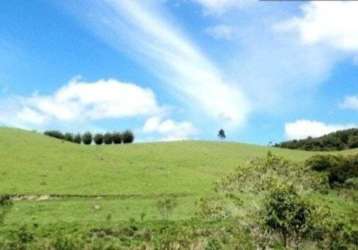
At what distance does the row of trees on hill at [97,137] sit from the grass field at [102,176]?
10390 mm

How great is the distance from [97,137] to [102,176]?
3076 centimetres

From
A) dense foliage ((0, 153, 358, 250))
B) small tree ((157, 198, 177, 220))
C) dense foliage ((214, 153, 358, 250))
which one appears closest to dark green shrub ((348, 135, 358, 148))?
dense foliage ((0, 153, 358, 250))

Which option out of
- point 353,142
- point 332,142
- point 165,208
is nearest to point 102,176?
point 165,208

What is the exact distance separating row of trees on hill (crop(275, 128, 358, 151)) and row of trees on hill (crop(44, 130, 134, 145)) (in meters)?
30.8

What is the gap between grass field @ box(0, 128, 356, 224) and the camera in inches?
1965

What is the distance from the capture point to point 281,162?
143ft

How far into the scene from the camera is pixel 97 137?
93375 millimetres

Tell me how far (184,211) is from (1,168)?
18784 millimetres

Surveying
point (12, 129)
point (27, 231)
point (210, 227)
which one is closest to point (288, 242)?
point (210, 227)

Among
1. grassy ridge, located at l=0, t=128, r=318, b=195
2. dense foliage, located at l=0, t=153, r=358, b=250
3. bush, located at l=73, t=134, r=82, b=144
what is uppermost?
bush, located at l=73, t=134, r=82, b=144

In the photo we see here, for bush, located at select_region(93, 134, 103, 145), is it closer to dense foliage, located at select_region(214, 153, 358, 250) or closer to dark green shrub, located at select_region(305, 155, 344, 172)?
dark green shrub, located at select_region(305, 155, 344, 172)

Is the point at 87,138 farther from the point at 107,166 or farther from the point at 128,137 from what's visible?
the point at 107,166

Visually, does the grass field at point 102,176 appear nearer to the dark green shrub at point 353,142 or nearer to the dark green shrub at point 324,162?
the dark green shrub at point 324,162

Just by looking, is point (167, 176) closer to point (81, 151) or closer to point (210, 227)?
point (81, 151)
